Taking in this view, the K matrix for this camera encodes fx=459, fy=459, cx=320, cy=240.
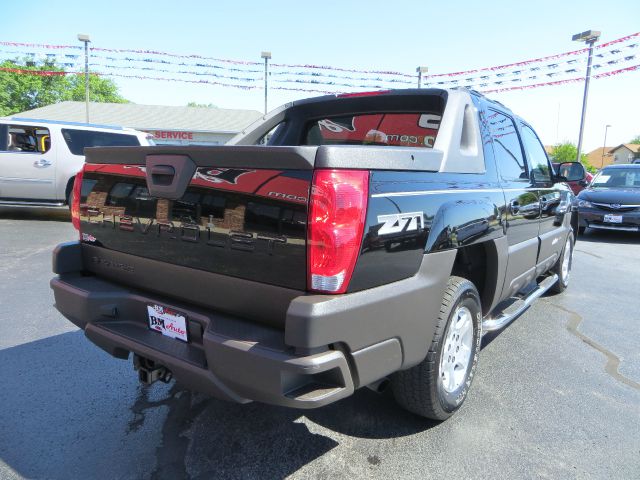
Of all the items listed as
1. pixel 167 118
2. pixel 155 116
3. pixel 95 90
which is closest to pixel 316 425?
pixel 167 118

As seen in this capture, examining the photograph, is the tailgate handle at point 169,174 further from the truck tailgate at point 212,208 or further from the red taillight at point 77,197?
the red taillight at point 77,197

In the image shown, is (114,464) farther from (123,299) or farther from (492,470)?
(492,470)

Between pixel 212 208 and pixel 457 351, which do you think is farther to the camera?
pixel 457 351

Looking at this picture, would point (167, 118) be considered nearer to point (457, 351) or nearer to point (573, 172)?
point (573, 172)

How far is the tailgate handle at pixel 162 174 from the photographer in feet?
7.23

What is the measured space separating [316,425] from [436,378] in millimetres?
749

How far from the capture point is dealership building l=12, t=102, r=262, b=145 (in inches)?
1209

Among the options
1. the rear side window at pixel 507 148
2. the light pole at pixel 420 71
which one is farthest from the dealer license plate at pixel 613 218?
the light pole at pixel 420 71

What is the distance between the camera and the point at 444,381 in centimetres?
261

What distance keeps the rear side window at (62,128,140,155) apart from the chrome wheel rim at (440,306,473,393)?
30.6 ft

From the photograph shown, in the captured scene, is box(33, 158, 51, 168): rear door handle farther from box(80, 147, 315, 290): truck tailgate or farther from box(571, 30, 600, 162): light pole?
box(571, 30, 600, 162): light pole

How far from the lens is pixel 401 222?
2.04 meters

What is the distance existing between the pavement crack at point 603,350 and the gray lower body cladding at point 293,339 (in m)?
2.02

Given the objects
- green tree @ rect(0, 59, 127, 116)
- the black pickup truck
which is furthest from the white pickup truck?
green tree @ rect(0, 59, 127, 116)
